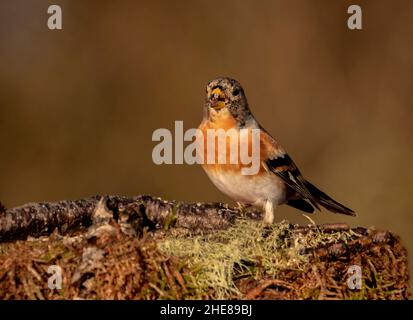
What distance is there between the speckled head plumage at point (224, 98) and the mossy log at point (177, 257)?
6.75 feet

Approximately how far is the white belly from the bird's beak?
24.6 inches

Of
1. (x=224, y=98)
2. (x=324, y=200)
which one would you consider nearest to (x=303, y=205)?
(x=324, y=200)

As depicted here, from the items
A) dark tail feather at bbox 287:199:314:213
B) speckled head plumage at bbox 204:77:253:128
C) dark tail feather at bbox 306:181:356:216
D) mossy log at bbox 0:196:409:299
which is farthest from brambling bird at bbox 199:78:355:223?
mossy log at bbox 0:196:409:299

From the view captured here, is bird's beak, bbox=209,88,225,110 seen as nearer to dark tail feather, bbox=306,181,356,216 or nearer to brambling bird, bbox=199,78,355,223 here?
brambling bird, bbox=199,78,355,223

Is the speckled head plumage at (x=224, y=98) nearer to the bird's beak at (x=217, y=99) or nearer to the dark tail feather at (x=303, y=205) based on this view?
the bird's beak at (x=217, y=99)

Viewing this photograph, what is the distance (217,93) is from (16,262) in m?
3.15

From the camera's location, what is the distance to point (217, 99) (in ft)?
20.4

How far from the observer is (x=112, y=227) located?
141 inches

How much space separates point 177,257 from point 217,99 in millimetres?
2892

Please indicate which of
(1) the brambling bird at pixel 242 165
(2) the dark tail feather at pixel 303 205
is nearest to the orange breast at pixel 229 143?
(1) the brambling bird at pixel 242 165

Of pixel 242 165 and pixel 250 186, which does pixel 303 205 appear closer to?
pixel 250 186

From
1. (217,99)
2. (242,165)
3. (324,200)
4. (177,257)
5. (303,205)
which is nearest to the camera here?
(177,257)

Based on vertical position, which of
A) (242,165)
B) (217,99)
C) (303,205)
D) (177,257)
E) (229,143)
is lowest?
(303,205)

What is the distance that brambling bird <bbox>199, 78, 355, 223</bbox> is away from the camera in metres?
6.00
